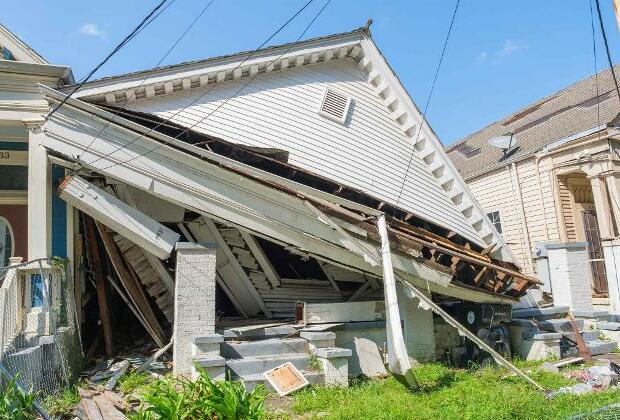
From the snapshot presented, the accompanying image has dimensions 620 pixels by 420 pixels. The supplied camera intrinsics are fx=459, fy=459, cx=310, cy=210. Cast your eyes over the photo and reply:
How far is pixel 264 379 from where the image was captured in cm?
716

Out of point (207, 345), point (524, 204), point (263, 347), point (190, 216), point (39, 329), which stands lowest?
point (263, 347)

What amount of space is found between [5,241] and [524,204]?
16.2 meters

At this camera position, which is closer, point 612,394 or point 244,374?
point 612,394

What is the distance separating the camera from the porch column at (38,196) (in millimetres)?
8133

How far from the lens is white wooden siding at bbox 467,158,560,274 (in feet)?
52.5

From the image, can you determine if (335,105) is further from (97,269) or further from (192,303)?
(97,269)

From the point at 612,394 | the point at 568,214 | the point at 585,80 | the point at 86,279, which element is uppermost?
the point at 585,80

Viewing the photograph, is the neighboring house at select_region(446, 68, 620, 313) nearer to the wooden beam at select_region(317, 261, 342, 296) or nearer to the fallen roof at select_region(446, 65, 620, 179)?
the fallen roof at select_region(446, 65, 620, 179)

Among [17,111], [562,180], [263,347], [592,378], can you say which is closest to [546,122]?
[562,180]

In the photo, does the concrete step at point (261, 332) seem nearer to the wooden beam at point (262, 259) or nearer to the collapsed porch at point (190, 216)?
the collapsed porch at point (190, 216)

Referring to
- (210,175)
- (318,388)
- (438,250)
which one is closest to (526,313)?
(438,250)

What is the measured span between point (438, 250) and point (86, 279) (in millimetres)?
7752

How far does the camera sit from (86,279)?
1042 cm

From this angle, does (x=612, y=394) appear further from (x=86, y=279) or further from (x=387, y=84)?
(x=86, y=279)
